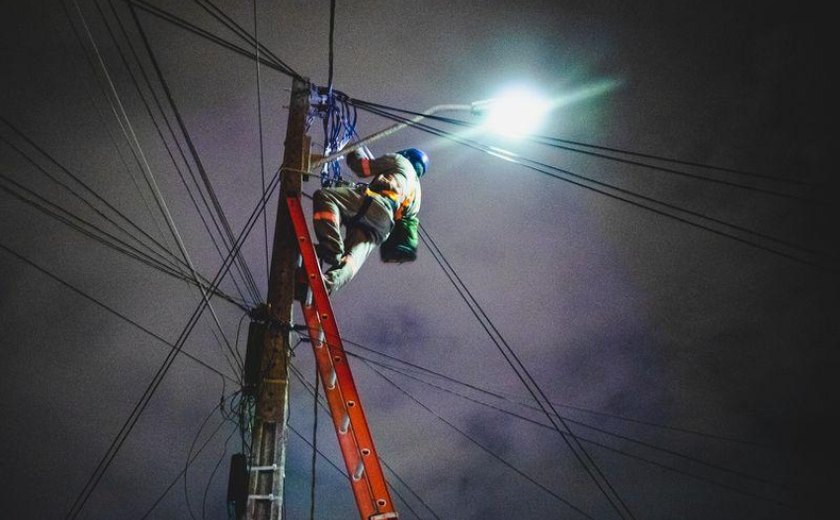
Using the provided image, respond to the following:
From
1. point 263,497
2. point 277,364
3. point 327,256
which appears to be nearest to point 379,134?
point 327,256

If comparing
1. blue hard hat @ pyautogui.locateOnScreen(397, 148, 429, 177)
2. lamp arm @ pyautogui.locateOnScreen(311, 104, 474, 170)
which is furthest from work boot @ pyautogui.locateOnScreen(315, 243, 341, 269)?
blue hard hat @ pyautogui.locateOnScreen(397, 148, 429, 177)

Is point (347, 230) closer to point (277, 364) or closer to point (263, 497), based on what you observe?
point (277, 364)

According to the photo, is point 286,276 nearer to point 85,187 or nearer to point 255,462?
point 255,462

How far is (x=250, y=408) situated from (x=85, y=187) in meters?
3.60

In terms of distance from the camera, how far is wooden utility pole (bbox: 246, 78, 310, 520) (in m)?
4.07

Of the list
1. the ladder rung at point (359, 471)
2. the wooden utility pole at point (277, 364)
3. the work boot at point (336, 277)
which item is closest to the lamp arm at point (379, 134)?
the wooden utility pole at point (277, 364)

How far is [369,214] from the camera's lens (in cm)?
551

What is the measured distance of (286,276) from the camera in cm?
492

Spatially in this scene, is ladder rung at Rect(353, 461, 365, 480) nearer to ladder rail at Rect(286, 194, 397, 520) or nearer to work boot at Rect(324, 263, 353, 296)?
ladder rail at Rect(286, 194, 397, 520)

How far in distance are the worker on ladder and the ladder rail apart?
0.82 feet

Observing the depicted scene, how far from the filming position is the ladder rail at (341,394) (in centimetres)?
381

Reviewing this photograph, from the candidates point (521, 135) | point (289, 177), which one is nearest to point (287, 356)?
point (289, 177)

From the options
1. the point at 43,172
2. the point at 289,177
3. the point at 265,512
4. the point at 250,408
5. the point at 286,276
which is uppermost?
the point at 43,172

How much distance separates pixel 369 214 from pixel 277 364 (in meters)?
2.00
